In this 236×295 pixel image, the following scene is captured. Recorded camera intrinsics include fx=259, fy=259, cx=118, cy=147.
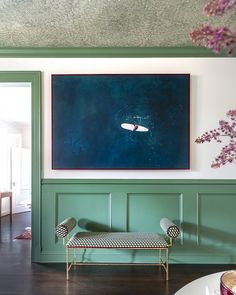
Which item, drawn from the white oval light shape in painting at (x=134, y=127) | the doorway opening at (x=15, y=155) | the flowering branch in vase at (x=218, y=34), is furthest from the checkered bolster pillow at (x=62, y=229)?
the doorway opening at (x=15, y=155)

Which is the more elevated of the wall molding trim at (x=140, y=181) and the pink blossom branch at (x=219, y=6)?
the pink blossom branch at (x=219, y=6)

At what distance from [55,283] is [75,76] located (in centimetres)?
225

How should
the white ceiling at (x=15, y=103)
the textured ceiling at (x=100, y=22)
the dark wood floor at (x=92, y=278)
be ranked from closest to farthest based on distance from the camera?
the textured ceiling at (x=100, y=22) → the dark wood floor at (x=92, y=278) → the white ceiling at (x=15, y=103)

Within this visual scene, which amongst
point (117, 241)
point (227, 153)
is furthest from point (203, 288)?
point (117, 241)

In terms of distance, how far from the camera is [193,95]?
3066mm

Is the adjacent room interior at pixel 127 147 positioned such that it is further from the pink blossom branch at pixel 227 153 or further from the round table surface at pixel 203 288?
the pink blossom branch at pixel 227 153

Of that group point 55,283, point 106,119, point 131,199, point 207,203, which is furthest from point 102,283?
point 106,119

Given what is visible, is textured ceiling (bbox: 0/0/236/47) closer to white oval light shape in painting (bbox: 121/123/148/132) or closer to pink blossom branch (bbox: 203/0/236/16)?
white oval light shape in painting (bbox: 121/123/148/132)

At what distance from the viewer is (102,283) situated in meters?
2.61

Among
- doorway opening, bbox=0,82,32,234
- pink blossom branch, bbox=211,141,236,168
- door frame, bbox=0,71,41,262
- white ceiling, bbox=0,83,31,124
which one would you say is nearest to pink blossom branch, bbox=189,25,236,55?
pink blossom branch, bbox=211,141,236,168

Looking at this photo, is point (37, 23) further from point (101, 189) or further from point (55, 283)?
point (55, 283)

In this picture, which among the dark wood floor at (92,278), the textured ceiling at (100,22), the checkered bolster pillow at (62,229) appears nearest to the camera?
the textured ceiling at (100,22)

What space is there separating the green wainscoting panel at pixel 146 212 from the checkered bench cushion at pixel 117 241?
0.24 metres

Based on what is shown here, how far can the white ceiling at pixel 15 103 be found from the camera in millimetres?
4297
